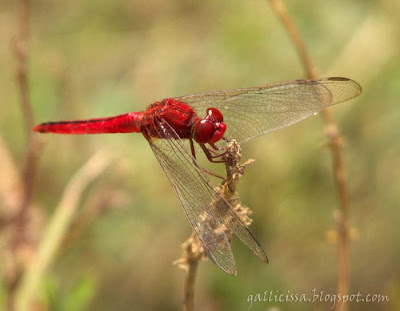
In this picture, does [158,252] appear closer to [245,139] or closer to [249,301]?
[249,301]

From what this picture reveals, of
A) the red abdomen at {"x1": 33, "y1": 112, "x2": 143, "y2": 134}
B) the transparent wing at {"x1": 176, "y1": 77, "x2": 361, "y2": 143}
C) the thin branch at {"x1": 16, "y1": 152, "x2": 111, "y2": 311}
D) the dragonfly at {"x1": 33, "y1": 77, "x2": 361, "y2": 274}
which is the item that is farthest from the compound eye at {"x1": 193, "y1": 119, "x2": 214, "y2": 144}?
the thin branch at {"x1": 16, "y1": 152, "x2": 111, "y2": 311}

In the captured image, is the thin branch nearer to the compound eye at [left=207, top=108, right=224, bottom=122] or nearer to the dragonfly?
the dragonfly

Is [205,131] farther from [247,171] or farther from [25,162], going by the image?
[247,171]

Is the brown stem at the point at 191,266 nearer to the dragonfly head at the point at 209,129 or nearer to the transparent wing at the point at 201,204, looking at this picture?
the transparent wing at the point at 201,204

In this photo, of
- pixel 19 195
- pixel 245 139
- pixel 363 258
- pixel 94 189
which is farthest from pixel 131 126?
pixel 363 258

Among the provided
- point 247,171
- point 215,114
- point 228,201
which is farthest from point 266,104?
point 247,171
